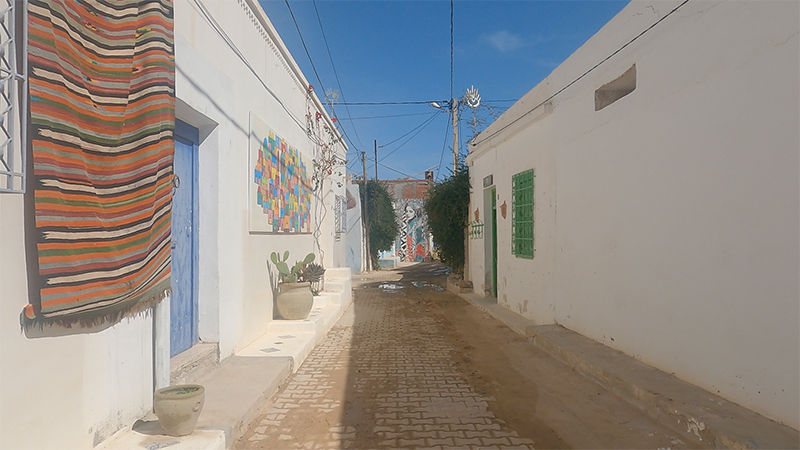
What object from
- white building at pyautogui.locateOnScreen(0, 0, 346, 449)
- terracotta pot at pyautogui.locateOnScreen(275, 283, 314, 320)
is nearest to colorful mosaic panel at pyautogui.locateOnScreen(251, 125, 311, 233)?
white building at pyautogui.locateOnScreen(0, 0, 346, 449)

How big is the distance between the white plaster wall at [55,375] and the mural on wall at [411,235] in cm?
A: 2361

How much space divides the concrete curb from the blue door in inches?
147

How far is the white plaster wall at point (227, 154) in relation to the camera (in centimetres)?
384

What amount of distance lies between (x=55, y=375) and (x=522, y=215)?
6.45m

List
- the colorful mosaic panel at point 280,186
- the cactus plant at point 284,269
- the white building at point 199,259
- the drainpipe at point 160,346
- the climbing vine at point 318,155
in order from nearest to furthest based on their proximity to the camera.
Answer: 1. the white building at point 199,259
2. the drainpipe at point 160,346
3. the colorful mosaic panel at point 280,186
4. the cactus plant at point 284,269
5. the climbing vine at point 318,155

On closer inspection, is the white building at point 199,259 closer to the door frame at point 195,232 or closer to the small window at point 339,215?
the door frame at point 195,232

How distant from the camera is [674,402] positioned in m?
3.32

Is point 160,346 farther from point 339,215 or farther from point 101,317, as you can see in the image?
point 339,215

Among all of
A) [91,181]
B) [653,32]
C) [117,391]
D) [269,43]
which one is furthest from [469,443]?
[269,43]

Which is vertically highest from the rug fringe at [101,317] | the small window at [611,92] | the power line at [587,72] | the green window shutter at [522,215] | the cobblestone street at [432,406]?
the power line at [587,72]

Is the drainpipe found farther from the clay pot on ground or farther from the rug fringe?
the clay pot on ground

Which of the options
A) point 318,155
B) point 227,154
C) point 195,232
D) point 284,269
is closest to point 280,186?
point 284,269

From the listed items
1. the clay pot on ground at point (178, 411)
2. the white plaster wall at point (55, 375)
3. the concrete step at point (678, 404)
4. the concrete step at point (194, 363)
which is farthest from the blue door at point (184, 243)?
the concrete step at point (678, 404)

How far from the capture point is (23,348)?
208 centimetres
